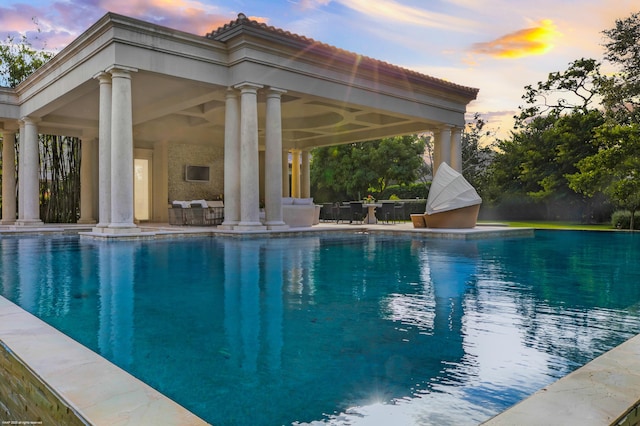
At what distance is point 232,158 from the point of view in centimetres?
1261

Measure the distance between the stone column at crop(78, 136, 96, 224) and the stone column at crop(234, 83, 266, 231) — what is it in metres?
8.61

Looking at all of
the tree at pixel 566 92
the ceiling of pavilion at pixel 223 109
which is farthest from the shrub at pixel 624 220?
the ceiling of pavilion at pixel 223 109

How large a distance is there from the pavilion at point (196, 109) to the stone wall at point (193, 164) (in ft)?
0.16

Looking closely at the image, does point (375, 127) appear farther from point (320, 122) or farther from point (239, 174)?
point (239, 174)

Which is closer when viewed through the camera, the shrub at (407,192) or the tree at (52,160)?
the tree at (52,160)

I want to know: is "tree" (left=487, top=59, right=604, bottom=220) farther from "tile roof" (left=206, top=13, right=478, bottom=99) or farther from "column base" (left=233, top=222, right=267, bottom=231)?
"column base" (left=233, top=222, right=267, bottom=231)

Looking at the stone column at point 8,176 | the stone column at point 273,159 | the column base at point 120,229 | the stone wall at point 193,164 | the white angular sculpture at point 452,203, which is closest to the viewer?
the column base at point 120,229

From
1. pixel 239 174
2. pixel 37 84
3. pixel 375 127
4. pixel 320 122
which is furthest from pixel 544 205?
pixel 37 84

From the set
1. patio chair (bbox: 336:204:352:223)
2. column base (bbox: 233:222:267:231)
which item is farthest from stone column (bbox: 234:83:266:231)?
patio chair (bbox: 336:204:352:223)

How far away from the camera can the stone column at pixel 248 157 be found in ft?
39.7

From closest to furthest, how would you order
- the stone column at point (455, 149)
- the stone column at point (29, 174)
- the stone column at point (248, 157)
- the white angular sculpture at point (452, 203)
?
the stone column at point (248, 157) → the white angular sculpture at point (452, 203) → the stone column at point (29, 174) → the stone column at point (455, 149)

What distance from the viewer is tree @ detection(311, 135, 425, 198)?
92.6 ft

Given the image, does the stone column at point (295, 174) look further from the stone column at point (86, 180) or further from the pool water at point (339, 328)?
the pool water at point (339, 328)

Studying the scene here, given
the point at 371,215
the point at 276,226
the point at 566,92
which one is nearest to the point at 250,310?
the point at 276,226
